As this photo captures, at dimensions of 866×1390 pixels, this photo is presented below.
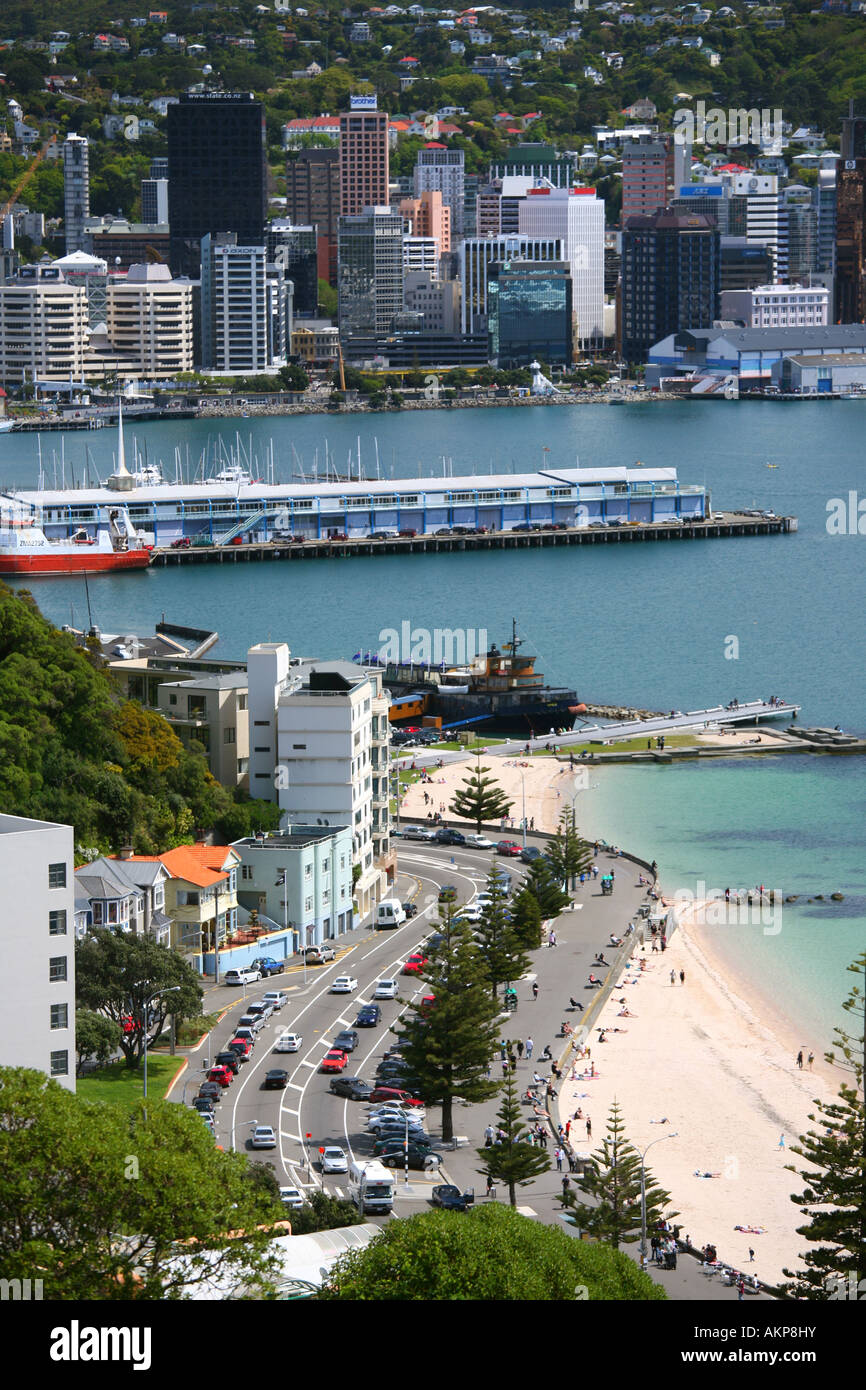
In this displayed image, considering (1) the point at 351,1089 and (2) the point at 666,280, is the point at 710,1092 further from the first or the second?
(2) the point at 666,280

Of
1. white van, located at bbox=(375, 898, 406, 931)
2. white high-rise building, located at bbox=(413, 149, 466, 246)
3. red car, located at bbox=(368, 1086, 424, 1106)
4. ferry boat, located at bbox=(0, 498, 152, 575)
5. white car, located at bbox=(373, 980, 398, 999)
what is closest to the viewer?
red car, located at bbox=(368, 1086, 424, 1106)

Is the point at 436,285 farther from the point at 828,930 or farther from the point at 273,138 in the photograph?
the point at 828,930

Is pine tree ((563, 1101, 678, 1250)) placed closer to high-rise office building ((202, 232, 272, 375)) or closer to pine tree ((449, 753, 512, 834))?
pine tree ((449, 753, 512, 834))

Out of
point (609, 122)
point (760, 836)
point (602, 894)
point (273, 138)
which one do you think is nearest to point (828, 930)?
point (602, 894)

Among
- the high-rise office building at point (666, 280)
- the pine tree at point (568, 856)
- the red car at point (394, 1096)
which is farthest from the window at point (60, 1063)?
the high-rise office building at point (666, 280)

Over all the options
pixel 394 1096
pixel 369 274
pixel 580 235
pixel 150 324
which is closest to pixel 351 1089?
pixel 394 1096

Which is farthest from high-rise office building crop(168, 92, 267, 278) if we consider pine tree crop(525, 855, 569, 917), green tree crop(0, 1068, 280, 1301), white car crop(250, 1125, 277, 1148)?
green tree crop(0, 1068, 280, 1301)
